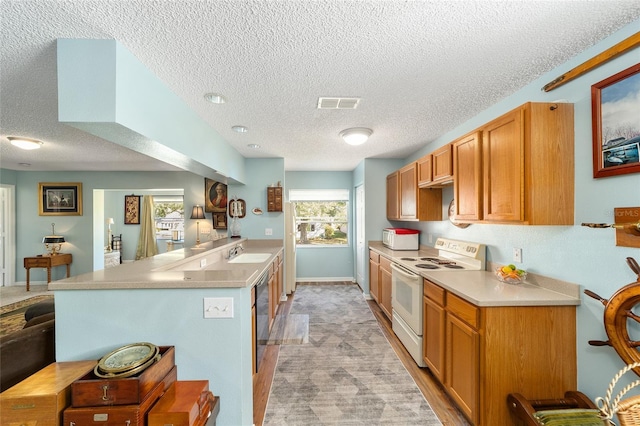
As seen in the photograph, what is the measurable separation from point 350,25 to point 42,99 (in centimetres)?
261

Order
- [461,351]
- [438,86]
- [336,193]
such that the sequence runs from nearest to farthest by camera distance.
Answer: [461,351] → [438,86] → [336,193]

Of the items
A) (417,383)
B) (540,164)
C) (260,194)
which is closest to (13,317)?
(260,194)

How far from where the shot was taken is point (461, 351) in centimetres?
181

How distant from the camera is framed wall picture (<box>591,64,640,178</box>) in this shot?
1312 millimetres

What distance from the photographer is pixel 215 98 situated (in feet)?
6.86

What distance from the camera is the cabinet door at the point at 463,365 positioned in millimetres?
1637

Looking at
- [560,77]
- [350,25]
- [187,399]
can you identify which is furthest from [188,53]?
[560,77]

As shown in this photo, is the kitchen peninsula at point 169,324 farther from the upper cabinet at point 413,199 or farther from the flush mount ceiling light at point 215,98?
the upper cabinet at point 413,199

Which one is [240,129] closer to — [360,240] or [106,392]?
[106,392]

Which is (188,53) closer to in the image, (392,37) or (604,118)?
(392,37)

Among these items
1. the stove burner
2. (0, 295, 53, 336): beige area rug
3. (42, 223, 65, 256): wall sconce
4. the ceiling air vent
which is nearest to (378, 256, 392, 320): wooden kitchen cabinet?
the stove burner

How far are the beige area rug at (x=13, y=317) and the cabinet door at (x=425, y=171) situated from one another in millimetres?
5454

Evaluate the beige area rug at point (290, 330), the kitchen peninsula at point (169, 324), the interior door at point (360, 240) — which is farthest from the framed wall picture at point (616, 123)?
the interior door at point (360, 240)

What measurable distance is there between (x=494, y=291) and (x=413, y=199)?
1.82m
